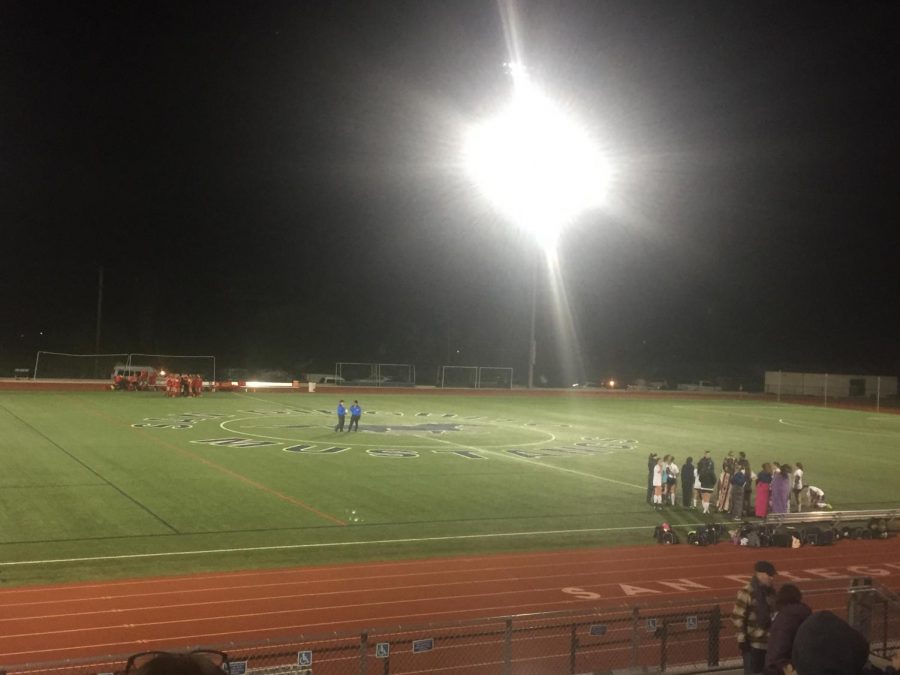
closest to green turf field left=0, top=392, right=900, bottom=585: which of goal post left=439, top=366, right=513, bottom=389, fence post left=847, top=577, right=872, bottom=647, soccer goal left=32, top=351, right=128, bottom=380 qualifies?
fence post left=847, top=577, right=872, bottom=647

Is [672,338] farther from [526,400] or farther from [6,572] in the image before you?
[6,572]

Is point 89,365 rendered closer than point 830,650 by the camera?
No

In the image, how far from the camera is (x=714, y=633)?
1009cm

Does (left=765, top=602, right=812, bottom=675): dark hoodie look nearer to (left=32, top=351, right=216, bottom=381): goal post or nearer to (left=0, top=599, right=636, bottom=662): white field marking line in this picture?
(left=0, top=599, right=636, bottom=662): white field marking line

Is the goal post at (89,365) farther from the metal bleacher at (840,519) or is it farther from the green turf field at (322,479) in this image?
the metal bleacher at (840,519)

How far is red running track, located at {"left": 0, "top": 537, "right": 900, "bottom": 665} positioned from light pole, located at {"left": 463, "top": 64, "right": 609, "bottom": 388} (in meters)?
33.0

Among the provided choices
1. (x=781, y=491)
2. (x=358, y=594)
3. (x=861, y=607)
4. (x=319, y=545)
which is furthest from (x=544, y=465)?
(x=861, y=607)

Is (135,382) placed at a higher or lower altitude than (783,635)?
lower

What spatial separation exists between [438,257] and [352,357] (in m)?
15.0

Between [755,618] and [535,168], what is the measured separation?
42.4 metres

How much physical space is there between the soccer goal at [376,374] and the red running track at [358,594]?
55915 millimetres

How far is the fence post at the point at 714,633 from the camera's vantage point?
991 centimetres

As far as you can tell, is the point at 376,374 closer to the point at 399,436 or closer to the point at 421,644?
the point at 399,436

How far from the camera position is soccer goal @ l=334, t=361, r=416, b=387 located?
73.5 metres
